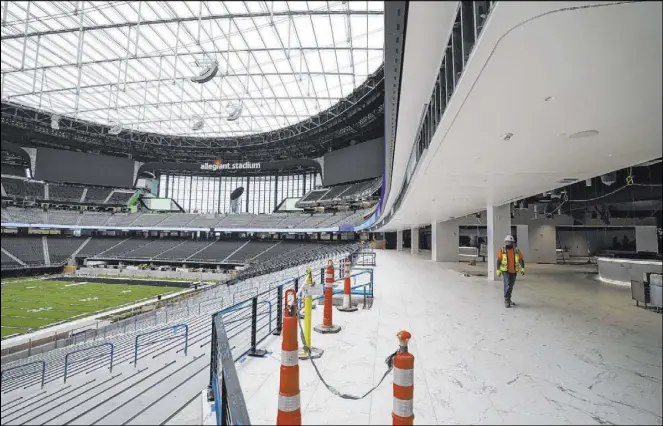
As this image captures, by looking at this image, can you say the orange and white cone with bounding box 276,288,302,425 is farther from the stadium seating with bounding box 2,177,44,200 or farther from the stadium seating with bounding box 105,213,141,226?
the stadium seating with bounding box 105,213,141,226

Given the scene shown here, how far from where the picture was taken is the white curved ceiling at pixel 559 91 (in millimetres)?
2207

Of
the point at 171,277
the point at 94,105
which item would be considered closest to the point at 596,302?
the point at 171,277

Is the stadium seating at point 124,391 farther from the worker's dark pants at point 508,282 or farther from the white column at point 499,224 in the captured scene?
the white column at point 499,224

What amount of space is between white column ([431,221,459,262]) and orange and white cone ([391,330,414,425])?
66.4 feet

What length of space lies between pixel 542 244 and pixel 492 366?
20939mm

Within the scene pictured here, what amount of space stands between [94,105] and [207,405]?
129 feet

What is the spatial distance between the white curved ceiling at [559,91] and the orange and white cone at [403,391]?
2507 mm

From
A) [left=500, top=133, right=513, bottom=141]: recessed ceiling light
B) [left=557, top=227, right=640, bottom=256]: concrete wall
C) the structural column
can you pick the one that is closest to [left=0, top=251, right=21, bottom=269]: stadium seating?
[left=500, top=133, right=513, bottom=141]: recessed ceiling light

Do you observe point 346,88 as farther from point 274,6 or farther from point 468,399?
point 468,399

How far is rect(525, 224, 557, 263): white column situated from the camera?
2109 centimetres

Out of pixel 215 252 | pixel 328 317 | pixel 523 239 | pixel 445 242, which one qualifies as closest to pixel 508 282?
pixel 328 317

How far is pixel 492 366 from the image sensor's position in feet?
13.2

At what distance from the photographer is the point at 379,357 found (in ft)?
14.2

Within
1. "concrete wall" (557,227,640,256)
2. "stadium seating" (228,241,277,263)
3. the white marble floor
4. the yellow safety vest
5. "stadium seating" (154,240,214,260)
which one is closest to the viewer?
the white marble floor
